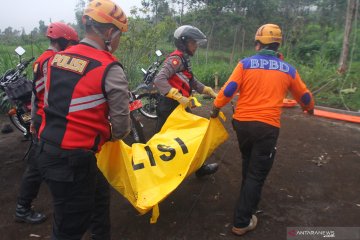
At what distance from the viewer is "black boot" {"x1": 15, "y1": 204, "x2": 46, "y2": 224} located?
10.2 feet

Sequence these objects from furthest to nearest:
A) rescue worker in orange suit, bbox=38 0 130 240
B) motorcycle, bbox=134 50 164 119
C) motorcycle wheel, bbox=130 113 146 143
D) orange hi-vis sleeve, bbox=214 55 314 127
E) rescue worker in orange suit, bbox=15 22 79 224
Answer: motorcycle, bbox=134 50 164 119, motorcycle wheel, bbox=130 113 146 143, rescue worker in orange suit, bbox=15 22 79 224, orange hi-vis sleeve, bbox=214 55 314 127, rescue worker in orange suit, bbox=38 0 130 240

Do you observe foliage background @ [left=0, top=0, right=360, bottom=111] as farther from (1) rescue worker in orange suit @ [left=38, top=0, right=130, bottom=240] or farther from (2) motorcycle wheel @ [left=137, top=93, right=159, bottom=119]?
A: (1) rescue worker in orange suit @ [left=38, top=0, right=130, bottom=240]

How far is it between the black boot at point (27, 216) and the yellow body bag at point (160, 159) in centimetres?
100

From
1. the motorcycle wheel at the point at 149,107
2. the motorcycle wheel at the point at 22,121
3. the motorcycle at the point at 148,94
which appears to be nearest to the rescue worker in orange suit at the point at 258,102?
the motorcycle wheel at the point at 22,121

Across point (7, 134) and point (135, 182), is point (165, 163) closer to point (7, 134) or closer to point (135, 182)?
point (135, 182)

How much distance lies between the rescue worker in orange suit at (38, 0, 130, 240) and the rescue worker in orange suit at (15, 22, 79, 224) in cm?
93

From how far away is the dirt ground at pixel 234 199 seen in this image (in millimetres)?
3033

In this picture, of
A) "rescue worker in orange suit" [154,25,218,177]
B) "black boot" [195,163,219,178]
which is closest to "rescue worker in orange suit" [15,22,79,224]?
"rescue worker in orange suit" [154,25,218,177]

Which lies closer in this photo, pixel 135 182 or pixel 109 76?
pixel 109 76

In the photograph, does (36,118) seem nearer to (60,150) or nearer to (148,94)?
(60,150)

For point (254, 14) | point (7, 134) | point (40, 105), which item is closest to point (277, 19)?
point (254, 14)

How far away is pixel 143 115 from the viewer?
6.86 meters

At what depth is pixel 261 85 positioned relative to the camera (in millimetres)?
2811

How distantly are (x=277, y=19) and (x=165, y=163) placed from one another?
15.1m
